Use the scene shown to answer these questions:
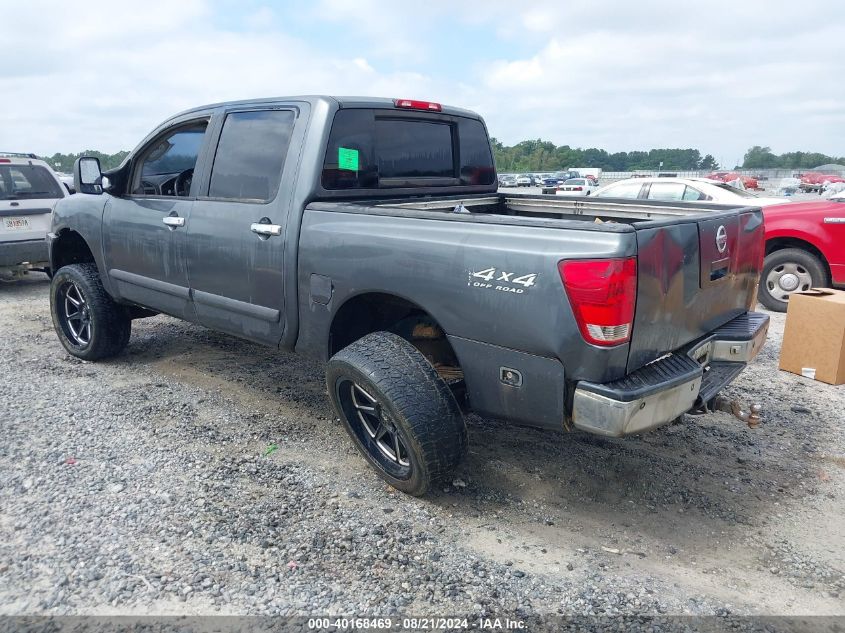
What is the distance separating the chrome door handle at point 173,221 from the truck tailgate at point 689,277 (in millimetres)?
2898

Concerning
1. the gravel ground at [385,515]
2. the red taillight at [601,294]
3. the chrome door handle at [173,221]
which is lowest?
the gravel ground at [385,515]

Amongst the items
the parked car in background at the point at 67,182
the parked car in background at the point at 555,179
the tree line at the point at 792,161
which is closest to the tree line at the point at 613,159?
the tree line at the point at 792,161

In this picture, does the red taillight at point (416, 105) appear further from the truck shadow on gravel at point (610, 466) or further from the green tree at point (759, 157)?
the green tree at point (759, 157)

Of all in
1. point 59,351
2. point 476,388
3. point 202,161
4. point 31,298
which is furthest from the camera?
point 31,298

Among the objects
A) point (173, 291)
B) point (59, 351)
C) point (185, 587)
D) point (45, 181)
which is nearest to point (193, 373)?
point (173, 291)

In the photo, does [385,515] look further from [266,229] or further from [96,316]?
[96,316]

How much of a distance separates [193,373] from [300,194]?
2.22m

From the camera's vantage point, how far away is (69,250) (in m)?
5.57

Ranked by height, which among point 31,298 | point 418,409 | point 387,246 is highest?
point 387,246

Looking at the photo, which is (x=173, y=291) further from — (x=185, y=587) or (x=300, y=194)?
(x=185, y=587)

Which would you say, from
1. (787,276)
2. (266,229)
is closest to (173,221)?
(266,229)

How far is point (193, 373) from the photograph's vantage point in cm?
508

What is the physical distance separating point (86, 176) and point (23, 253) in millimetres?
3865

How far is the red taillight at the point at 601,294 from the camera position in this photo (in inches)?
96.0
